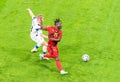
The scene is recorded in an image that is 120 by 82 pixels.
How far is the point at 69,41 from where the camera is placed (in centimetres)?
1969

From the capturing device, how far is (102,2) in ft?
76.4

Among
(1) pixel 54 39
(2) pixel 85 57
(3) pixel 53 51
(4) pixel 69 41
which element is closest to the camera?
(1) pixel 54 39

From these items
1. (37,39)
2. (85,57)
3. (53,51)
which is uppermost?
(37,39)

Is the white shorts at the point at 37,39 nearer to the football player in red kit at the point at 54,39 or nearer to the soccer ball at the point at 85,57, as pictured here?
the football player in red kit at the point at 54,39

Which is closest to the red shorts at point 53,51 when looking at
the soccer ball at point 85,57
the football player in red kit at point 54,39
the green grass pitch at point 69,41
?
the football player in red kit at point 54,39

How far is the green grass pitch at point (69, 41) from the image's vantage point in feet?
56.0

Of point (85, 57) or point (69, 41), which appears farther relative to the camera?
point (69, 41)

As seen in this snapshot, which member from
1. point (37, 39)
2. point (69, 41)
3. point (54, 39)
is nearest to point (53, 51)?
point (54, 39)

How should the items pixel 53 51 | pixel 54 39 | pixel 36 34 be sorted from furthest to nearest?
pixel 36 34
pixel 53 51
pixel 54 39

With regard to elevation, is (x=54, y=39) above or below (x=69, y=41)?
above

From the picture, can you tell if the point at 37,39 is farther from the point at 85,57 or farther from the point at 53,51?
the point at 85,57

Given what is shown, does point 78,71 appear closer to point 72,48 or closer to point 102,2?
point 72,48

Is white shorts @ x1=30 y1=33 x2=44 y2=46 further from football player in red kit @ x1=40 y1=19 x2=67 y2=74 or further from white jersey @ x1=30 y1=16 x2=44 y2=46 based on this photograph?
football player in red kit @ x1=40 y1=19 x2=67 y2=74

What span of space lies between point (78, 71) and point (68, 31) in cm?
384
